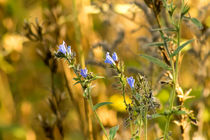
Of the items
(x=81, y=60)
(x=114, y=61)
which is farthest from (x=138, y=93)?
(x=81, y=60)

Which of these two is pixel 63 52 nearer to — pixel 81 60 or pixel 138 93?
pixel 138 93

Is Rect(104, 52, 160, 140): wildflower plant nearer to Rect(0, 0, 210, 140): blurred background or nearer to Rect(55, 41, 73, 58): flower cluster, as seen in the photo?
Rect(55, 41, 73, 58): flower cluster

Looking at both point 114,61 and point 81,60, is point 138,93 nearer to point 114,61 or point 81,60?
point 114,61

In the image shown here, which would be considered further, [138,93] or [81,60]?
[81,60]

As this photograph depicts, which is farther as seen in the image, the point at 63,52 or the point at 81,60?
the point at 81,60

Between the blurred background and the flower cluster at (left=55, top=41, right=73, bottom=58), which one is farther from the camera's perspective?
the blurred background

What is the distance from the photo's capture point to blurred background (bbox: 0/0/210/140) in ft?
2.17

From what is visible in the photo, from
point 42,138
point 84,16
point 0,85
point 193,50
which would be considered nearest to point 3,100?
point 0,85

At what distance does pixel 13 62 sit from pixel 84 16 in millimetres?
314

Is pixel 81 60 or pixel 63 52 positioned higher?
pixel 81 60

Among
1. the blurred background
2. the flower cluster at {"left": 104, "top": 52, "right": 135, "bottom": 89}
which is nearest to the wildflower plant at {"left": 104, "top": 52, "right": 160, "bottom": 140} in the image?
the flower cluster at {"left": 104, "top": 52, "right": 135, "bottom": 89}

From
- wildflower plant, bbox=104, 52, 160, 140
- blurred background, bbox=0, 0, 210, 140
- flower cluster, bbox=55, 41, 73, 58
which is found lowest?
wildflower plant, bbox=104, 52, 160, 140

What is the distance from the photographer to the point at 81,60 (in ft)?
2.01

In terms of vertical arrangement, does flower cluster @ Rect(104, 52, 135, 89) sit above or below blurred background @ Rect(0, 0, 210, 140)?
below
